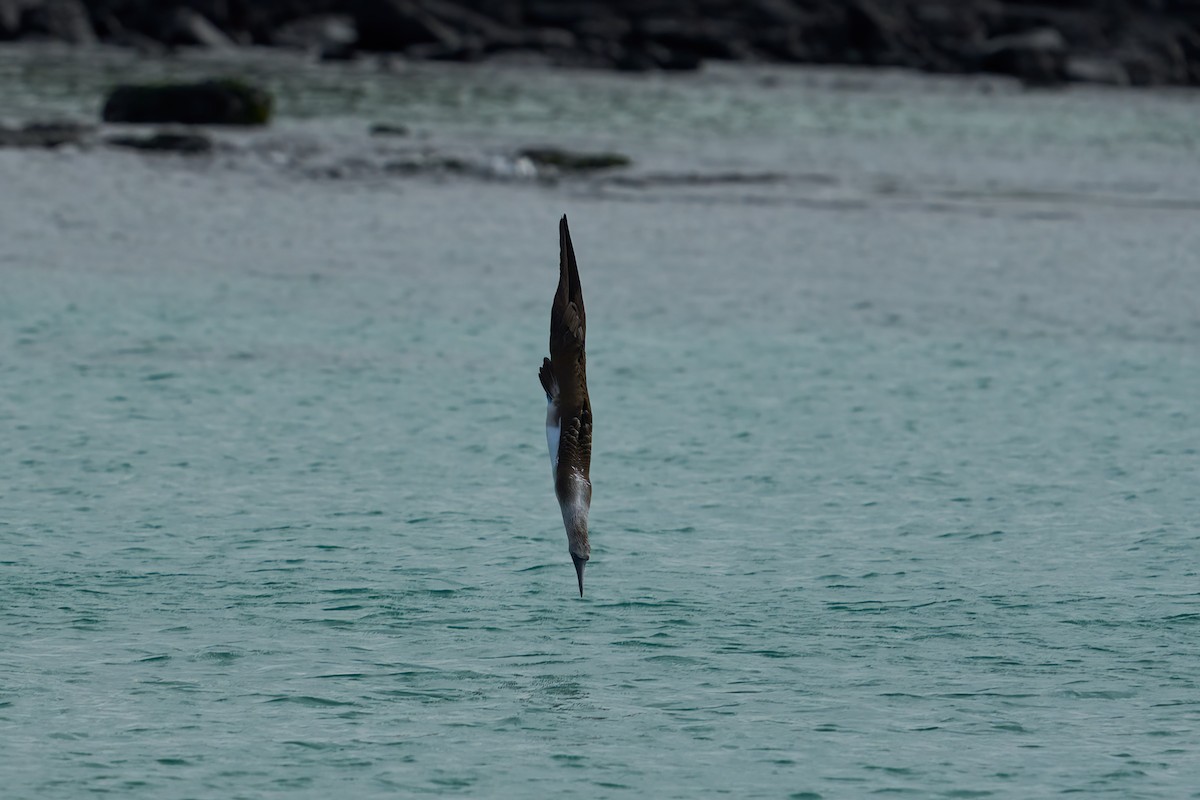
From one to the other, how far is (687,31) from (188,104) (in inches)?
1623

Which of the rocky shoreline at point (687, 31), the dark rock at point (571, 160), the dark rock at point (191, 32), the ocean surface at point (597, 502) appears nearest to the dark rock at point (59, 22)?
the rocky shoreline at point (687, 31)

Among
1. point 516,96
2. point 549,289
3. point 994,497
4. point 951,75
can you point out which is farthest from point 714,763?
point 951,75

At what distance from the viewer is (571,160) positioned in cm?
2978

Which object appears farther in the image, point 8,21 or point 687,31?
point 687,31

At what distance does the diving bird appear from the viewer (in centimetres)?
620

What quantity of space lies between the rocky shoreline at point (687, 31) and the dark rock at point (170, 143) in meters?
35.2

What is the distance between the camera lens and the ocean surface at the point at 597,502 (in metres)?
7.30

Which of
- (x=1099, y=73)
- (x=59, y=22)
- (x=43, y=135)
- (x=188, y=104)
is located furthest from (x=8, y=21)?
(x=43, y=135)

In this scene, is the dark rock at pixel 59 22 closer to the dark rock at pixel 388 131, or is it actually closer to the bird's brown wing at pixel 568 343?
the dark rock at pixel 388 131

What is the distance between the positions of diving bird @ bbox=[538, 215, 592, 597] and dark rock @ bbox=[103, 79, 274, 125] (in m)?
28.3

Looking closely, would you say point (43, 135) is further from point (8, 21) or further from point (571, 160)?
point (8, 21)

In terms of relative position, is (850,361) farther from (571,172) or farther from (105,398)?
(571,172)

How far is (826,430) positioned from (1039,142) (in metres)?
27.7

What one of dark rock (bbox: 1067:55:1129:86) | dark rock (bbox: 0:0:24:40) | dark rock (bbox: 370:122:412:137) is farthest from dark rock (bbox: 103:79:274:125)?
dark rock (bbox: 1067:55:1129:86)
